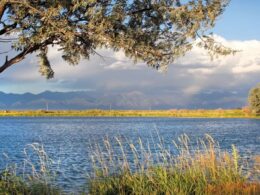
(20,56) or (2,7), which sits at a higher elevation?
(2,7)

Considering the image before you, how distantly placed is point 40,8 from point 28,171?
63.6ft

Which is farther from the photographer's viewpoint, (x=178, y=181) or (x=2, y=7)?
(x=178, y=181)

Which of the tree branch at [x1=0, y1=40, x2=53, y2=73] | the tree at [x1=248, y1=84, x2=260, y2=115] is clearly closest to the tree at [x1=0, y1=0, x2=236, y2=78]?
the tree branch at [x1=0, y1=40, x2=53, y2=73]

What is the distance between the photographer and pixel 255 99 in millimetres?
147250

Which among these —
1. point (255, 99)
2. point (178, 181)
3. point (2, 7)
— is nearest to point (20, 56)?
point (2, 7)

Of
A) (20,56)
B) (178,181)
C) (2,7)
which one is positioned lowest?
(178,181)

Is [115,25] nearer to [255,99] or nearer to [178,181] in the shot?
[178,181]

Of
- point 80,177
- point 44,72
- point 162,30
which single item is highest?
point 162,30

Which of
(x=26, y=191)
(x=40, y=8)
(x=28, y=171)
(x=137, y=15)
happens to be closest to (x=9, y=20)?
(x=40, y=8)

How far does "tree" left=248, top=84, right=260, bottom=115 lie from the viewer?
5733 inches

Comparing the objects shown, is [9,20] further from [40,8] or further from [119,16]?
[119,16]

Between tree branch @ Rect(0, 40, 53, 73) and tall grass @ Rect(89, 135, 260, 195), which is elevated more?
tree branch @ Rect(0, 40, 53, 73)

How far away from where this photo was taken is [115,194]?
15805 mm

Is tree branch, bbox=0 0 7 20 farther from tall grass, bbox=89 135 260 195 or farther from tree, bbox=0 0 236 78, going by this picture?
tall grass, bbox=89 135 260 195
